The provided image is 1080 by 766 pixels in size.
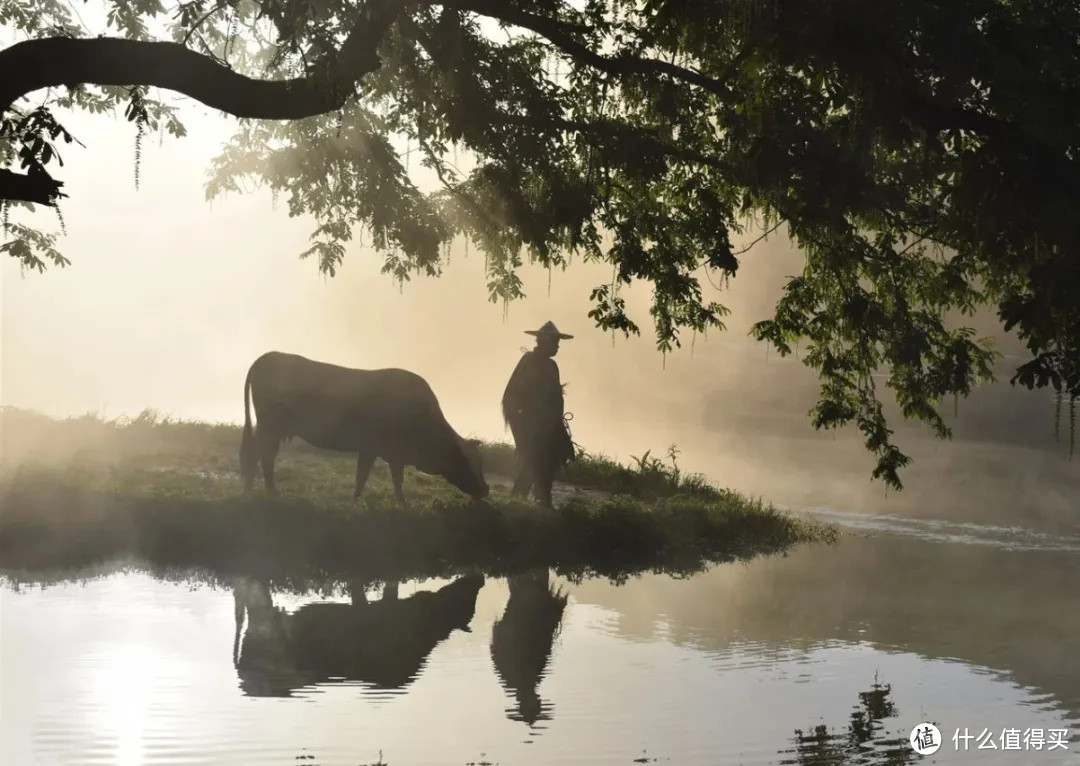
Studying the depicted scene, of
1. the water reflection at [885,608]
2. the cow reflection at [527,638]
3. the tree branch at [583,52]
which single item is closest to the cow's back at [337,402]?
the cow reflection at [527,638]

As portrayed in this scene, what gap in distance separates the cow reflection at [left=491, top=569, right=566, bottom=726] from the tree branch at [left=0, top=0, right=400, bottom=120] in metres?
5.01

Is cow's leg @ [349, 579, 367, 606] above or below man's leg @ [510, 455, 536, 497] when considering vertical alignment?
below

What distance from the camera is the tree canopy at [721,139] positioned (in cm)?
924

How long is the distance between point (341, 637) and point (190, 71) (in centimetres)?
503

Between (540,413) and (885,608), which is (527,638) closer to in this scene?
(885,608)

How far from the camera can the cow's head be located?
18344mm

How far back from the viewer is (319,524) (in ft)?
50.5

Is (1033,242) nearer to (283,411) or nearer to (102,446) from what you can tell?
(283,411)

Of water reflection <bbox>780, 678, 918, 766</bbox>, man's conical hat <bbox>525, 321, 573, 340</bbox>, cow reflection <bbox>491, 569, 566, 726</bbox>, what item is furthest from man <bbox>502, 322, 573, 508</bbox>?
water reflection <bbox>780, 678, 918, 766</bbox>

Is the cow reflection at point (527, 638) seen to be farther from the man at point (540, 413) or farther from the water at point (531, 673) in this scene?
the man at point (540, 413)

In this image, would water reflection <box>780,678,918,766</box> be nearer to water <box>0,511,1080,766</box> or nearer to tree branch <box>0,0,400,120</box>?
water <box>0,511,1080,766</box>

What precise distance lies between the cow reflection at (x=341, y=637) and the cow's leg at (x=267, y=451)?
14.6 ft

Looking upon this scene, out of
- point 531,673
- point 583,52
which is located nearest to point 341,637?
point 531,673

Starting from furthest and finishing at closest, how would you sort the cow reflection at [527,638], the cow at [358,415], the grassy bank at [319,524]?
the cow at [358,415] < the grassy bank at [319,524] < the cow reflection at [527,638]
